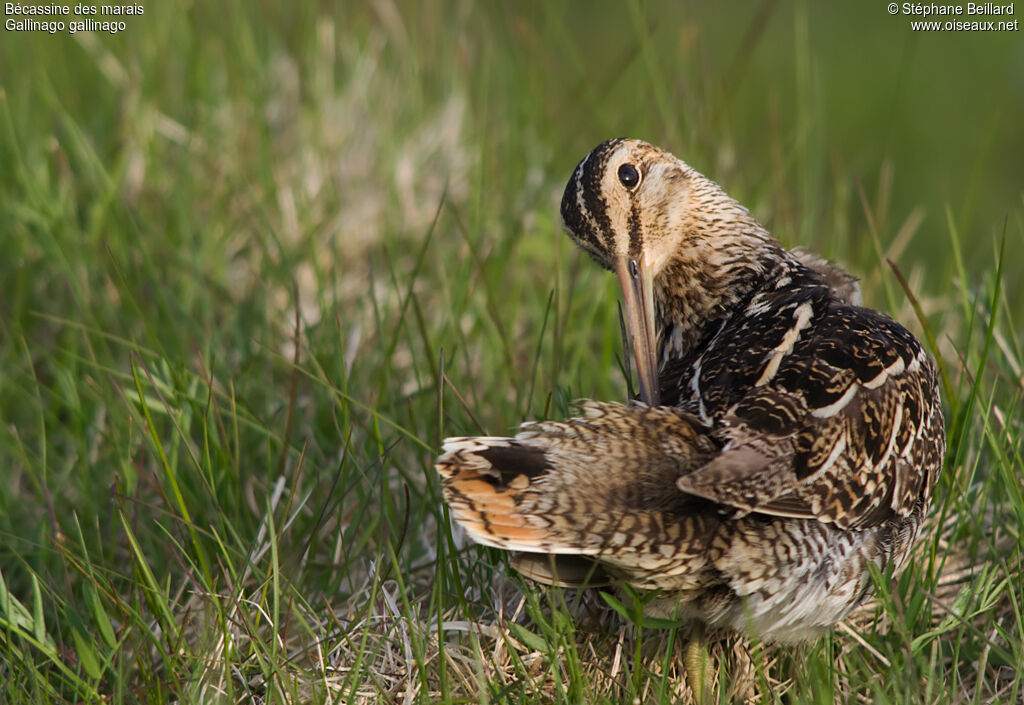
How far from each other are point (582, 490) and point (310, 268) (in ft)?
8.83

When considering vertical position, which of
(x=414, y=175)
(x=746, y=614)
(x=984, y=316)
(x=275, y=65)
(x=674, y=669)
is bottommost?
(x=674, y=669)

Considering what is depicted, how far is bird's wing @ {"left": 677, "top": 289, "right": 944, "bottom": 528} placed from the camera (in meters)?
2.73

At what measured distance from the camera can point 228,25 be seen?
6398 millimetres

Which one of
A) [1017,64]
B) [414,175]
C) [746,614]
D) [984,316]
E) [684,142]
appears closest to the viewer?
[746,614]

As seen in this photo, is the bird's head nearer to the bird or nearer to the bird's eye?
the bird's eye

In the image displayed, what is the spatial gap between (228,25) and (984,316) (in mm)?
3994

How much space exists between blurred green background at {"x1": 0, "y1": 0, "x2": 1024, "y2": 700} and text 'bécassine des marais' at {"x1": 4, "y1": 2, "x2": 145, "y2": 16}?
5.4 inches

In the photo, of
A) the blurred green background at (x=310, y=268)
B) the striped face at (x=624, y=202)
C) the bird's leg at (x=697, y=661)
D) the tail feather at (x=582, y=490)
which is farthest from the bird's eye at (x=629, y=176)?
the bird's leg at (x=697, y=661)

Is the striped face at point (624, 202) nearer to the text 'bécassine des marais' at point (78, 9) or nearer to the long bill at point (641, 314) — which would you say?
the long bill at point (641, 314)

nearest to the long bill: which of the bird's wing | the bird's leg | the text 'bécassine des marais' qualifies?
the bird's wing

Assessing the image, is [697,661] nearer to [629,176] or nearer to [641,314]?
[641,314]

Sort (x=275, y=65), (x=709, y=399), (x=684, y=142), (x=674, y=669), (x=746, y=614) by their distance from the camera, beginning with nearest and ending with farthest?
(x=746, y=614) → (x=709, y=399) → (x=674, y=669) → (x=684, y=142) → (x=275, y=65)

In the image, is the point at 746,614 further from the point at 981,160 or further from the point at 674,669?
the point at 981,160

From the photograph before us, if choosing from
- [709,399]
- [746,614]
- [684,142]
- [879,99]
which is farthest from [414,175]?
[879,99]
